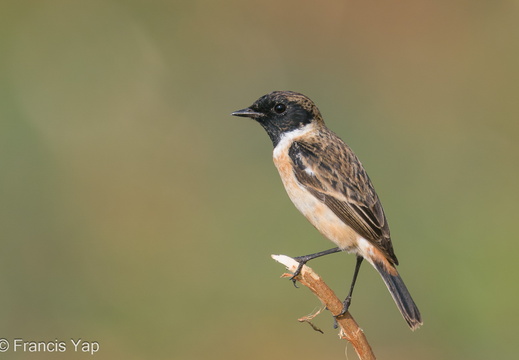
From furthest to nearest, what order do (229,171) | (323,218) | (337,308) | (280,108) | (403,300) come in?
(229,171) → (280,108) → (323,218) → (403,300) → (337,308)

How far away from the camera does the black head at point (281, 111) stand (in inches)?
194

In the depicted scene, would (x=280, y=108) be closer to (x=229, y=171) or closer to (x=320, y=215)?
(x=320, y=215)

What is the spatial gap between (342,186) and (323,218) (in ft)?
0.76

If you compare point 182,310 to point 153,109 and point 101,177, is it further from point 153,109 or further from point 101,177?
point 153,109

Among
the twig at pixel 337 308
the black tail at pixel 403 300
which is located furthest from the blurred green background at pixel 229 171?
the twig at pixel 337 308

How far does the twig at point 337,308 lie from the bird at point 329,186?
32 centimetres

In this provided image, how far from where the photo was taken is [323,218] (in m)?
4.69

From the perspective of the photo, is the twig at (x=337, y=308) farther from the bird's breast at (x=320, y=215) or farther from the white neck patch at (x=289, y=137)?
the white neck patch at (x=289, y=137)

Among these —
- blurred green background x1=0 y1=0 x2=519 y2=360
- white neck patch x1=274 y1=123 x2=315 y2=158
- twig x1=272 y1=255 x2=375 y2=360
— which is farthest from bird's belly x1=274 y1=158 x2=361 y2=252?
blurred green background x1=0 y1=0 x2=519 y2=360

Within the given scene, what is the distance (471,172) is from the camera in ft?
27.1

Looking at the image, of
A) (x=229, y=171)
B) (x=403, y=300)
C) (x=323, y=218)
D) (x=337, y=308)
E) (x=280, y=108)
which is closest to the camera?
(x=337, y=308)

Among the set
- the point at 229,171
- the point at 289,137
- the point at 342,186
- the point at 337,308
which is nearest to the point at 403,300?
the point at 337,308

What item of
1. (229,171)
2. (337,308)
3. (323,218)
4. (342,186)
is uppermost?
(229,171)

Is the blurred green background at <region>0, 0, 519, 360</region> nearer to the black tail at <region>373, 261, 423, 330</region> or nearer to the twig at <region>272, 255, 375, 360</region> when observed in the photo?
the black tail at <region>373, 261, 423, 330</region>
